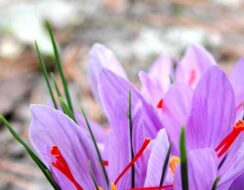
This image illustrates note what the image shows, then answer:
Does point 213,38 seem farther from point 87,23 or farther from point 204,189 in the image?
point 204,189

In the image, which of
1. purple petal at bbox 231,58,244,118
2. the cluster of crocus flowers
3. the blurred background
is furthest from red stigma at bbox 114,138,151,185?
the blurred background

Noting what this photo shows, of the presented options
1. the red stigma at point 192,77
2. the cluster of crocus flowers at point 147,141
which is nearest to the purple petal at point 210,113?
the cluster of crocus flowers at point 147,141

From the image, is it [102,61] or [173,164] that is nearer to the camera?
[173,164]

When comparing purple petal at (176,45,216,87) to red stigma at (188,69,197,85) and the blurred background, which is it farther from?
the blurred background

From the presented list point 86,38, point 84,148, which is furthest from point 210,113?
point 86,38

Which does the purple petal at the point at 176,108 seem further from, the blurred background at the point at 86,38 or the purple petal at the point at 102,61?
the blurred background at the point at 86,38

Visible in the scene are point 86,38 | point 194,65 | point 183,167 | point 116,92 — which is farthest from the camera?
point 86,38

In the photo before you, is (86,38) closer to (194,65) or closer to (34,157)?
(194,65)
